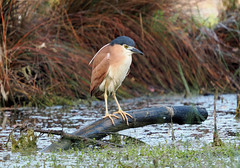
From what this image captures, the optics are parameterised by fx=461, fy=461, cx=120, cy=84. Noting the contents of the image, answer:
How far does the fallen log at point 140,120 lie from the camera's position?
4246mm

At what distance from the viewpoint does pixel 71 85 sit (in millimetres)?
7277

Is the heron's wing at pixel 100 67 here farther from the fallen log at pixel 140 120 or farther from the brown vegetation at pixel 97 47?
the brown vegetation at pixel 97 47

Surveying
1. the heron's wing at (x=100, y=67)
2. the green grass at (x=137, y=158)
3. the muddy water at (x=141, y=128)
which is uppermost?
the heron's wing at (x=100, y=67)

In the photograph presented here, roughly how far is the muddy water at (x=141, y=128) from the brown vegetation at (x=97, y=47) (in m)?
0.37

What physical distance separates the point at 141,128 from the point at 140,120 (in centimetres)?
108

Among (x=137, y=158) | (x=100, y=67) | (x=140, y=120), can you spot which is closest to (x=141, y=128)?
(x=140, y=120)

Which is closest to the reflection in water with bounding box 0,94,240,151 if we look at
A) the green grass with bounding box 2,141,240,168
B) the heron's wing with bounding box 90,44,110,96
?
the green grass with bounding box 2,141,240,168

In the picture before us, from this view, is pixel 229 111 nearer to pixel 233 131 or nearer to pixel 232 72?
pixel 233 131

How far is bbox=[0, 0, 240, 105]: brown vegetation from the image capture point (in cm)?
708

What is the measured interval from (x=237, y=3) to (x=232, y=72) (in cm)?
188

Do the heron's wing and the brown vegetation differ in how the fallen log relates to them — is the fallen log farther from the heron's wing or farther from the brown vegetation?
the brown vegetation

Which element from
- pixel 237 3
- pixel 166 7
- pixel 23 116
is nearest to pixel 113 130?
pixel 23 116

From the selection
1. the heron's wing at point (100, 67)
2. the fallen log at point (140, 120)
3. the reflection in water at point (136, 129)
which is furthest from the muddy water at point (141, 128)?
the heron's wing at point (100, 67)

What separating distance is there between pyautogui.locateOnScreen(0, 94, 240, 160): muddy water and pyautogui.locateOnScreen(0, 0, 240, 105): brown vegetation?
37cm
